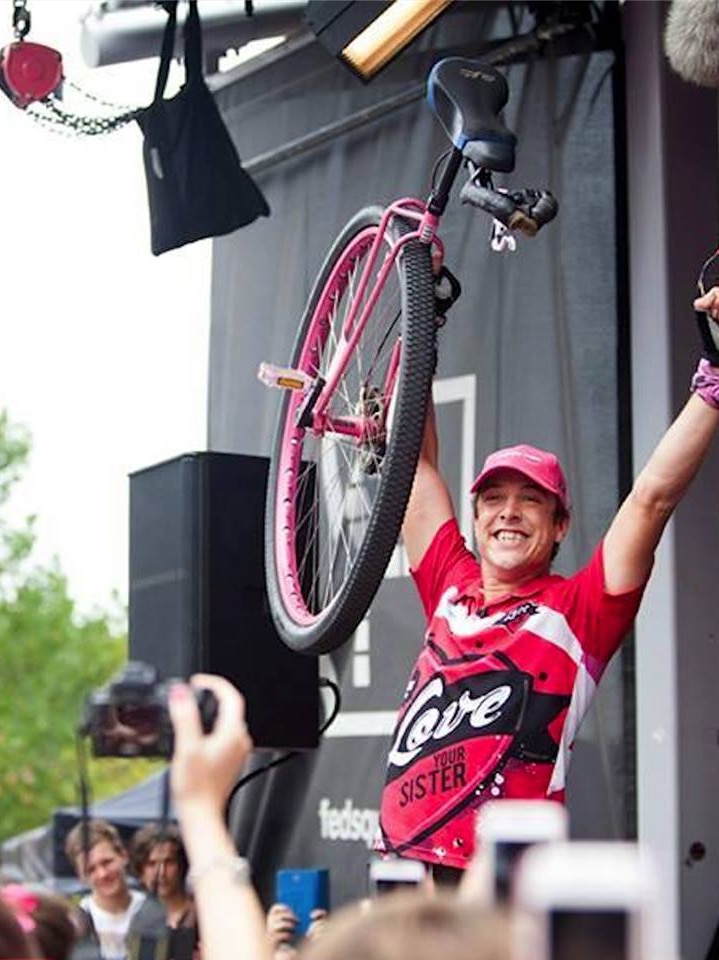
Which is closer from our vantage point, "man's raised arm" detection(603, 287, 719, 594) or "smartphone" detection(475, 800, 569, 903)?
"smartphone" detection(475, 800, 569, 903)

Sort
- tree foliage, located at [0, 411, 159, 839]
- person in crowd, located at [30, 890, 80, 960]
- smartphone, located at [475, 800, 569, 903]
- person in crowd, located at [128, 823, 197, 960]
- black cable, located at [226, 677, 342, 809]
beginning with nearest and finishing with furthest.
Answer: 1. smartphone, located at [475, 800, 569, 903]
2. person in crowd, located at [30, 890, 80, 960]
3. person in crowd, located at [128, 823, 197, 960]
4. black cable, located at [226, 677, 342, 809]
5. tree foliage, located at [0, 411, 159, 839]

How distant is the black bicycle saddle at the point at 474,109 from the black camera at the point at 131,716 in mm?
1737

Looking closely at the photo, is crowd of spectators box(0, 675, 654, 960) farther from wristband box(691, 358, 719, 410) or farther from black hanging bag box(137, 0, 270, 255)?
black hanging bag box(137, 0, 270, 255)

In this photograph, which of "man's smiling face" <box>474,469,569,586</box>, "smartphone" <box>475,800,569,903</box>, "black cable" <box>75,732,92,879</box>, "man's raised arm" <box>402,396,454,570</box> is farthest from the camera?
"man's raised arm" <box>402,396,454,570</box>

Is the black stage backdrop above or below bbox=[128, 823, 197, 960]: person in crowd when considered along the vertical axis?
above

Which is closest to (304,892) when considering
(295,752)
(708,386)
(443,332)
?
(295,752)

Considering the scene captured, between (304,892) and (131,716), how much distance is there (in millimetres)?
3513

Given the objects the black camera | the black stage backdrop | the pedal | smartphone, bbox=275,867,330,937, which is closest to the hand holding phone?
the black camera

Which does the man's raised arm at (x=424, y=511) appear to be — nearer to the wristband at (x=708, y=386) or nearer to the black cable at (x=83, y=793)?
the wristband at (x=708, y=386)

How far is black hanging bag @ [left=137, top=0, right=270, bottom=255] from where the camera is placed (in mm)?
5352

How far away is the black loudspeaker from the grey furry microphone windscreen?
1.65 metres

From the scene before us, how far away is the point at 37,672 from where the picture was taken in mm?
32500

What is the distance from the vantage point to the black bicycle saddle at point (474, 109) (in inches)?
141

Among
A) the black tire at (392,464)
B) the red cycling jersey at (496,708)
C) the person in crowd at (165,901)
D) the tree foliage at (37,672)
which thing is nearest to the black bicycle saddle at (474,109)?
the black tire at (392,464)
